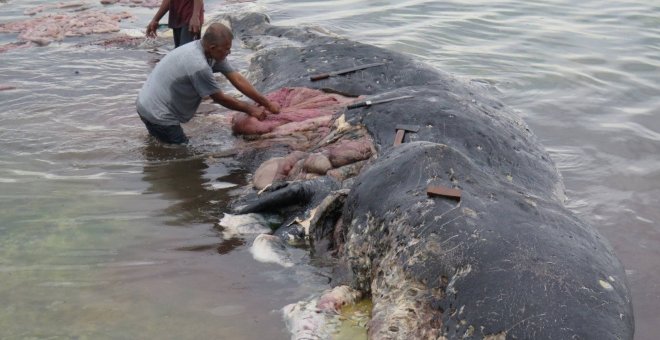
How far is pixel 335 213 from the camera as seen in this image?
17.6 feet

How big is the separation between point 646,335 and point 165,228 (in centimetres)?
356

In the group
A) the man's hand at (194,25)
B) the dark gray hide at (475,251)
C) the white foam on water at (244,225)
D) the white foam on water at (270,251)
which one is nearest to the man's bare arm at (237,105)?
the white foam on water at (244,225)

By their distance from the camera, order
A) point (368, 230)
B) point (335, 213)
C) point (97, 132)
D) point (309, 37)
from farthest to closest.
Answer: point (309, 37), point (97, 132), point (335, 213), point (368, 230)

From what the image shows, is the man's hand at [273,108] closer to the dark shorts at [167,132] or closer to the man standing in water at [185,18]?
the dark shorts at [167,132]

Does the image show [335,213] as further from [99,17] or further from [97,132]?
[99,17]

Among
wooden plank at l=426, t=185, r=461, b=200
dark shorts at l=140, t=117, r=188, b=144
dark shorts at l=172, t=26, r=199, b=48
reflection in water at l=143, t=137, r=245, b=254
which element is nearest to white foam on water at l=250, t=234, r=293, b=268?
reflection in water at l=143, t=137, r=245, b=254

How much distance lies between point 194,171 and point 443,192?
3579mm

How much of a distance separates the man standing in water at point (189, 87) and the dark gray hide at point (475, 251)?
6.70ft

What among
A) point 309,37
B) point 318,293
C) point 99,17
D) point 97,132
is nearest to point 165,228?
point 318,293

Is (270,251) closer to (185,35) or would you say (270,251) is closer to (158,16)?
(185,35)

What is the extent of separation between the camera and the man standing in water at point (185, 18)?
10.1 metres

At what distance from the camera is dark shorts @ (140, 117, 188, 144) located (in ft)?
25.2

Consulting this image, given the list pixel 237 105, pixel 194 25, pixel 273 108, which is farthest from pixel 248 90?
pixel 194 25

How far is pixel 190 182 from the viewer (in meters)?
6.99
